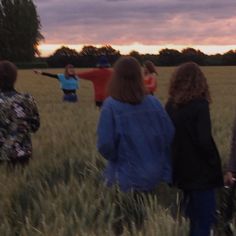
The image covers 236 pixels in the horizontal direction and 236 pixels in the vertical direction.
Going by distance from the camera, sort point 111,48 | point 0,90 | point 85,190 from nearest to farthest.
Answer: point 85,190
point 0,90
point 111,48

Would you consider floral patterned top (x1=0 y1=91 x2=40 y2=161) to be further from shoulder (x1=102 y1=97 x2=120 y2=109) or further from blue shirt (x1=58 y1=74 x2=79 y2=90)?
blue shirt (x1=58 y1=74 x2=79 y2=90)

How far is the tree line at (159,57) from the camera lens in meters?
72.5

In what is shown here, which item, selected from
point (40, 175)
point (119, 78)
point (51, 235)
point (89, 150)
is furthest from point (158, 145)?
point (89, 150)

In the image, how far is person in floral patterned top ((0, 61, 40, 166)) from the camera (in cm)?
613

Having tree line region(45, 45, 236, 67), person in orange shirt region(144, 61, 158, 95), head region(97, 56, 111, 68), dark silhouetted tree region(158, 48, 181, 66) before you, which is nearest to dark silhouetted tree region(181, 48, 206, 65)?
tree line region(45, 45, 236, 67)

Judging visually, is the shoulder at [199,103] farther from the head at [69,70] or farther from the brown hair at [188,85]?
the head at [69,70]

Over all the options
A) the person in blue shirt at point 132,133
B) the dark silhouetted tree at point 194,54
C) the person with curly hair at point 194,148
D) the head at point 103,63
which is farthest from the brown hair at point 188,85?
the dark silhouetted tree at point 194,54

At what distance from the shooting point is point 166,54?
7525 centimetres

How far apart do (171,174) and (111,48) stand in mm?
62917

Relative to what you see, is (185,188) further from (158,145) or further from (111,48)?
(111,48)

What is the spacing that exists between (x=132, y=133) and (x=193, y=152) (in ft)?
1.61

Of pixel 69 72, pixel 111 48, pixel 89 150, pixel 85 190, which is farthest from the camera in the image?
pixel 111 48

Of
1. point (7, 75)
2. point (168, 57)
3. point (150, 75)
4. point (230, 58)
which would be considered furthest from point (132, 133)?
point (230, 58)

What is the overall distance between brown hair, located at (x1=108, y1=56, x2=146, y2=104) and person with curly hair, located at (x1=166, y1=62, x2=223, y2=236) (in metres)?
0.29
